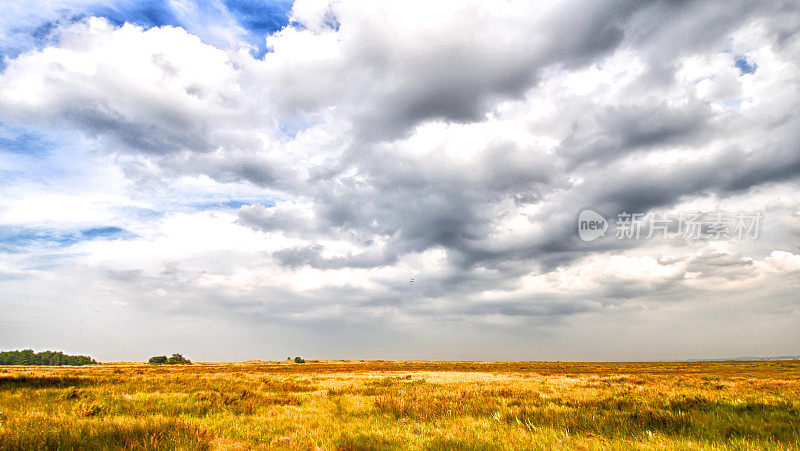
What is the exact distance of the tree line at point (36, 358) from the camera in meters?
155

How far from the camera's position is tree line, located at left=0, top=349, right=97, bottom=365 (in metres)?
155

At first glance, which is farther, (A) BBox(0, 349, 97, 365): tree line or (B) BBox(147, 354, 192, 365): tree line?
(A) BBox(0, 349, 97, 365): tree line

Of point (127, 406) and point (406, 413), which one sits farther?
point (127, 406)

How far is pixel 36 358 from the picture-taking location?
16150cm

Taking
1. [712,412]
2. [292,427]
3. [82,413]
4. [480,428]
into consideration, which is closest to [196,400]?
[82,413]

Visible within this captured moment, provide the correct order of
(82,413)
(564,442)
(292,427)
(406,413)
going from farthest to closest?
(406,413) → (82,413) → (292,427) → (564,442)

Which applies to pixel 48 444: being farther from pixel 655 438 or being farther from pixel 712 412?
pixel 712 412

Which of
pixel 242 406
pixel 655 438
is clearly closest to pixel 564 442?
pixel 655 438

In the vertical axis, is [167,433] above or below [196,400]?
above

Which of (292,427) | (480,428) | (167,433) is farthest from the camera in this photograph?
(292,427)

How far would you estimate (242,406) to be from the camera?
10406mm

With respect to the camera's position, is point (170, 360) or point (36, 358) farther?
point (36, 358)

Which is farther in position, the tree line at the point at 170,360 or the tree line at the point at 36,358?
the tree line at the point at 36,358

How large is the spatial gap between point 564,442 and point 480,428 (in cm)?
179
